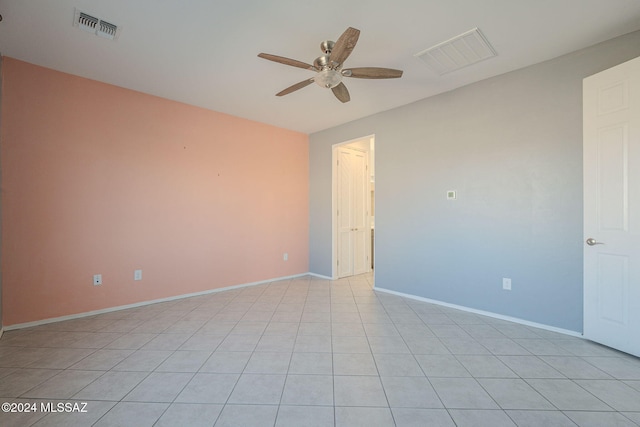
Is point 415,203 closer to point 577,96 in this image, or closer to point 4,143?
point 577,96

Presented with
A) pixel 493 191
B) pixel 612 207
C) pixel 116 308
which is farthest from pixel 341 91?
pixel 116 308

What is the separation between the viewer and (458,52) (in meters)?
2.61

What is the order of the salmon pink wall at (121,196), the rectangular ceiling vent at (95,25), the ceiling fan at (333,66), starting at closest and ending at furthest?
the ceiling fan at (333,66), the rectangular ceiling vent at (95,25), the salmon pink wall at (121,196)

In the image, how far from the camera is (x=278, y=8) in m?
2.05

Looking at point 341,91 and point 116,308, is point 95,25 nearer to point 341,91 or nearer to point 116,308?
point 341,91

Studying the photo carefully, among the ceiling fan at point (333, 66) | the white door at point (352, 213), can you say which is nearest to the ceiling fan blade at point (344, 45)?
the ceiling fan at point (333, 66)

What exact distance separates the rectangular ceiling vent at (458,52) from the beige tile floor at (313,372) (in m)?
2.66

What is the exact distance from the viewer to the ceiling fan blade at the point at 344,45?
68.9 inches

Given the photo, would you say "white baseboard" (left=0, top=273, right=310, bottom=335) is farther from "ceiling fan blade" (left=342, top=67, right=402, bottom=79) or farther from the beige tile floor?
"ceiling fan blade" (left=342, top=67, right=402, bottom=79)

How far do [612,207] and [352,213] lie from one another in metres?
3.46

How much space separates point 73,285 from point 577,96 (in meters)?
5.45

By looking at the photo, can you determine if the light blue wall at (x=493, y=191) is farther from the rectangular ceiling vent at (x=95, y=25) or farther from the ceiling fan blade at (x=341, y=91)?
the rectangular ceiling vent at (x=95, y=25)

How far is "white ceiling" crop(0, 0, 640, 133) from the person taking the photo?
2.05 metres

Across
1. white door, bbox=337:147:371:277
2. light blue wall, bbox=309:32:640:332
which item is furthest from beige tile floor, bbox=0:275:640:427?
white door, bbox=337:147:371:277
